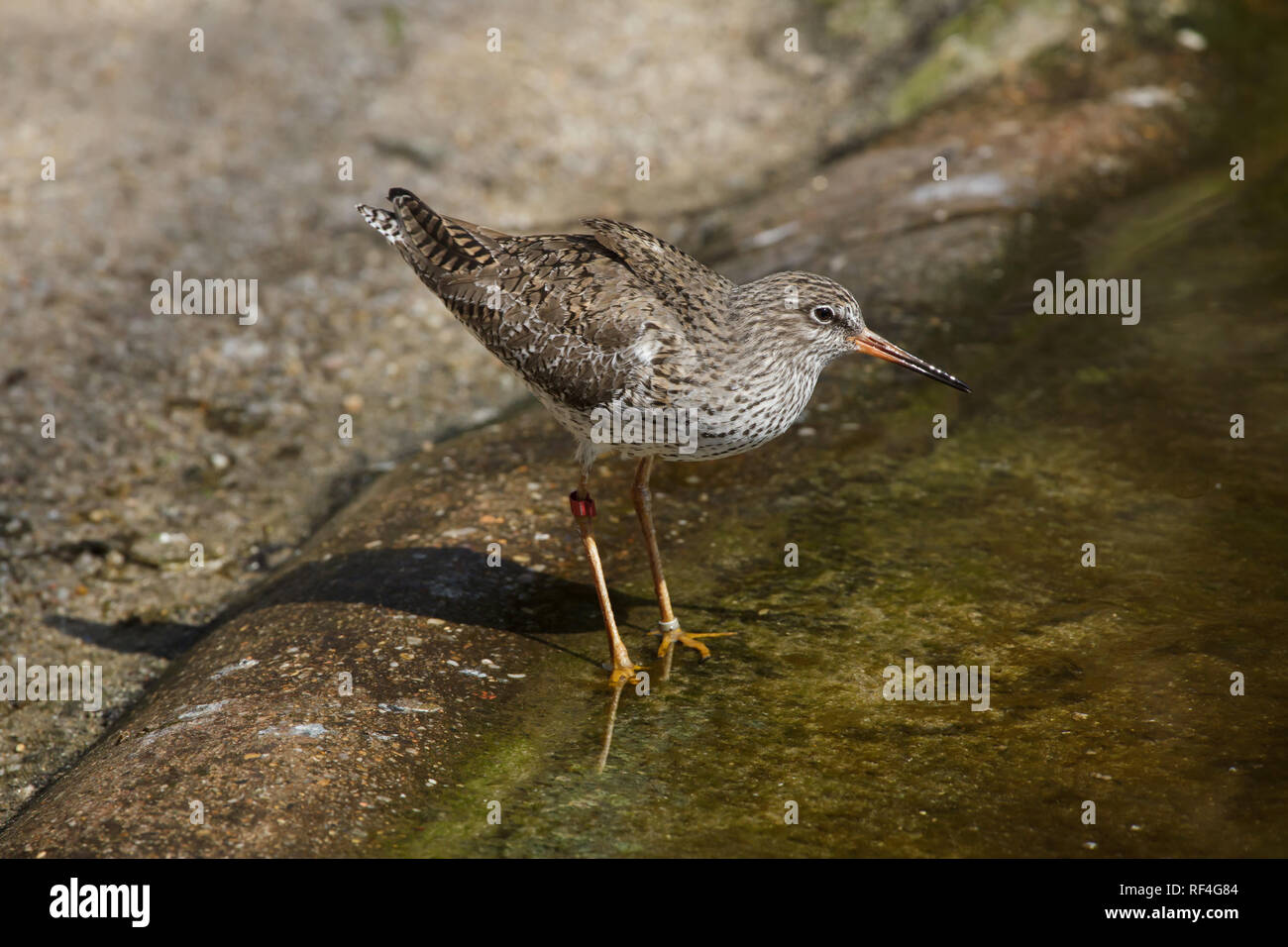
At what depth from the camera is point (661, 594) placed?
5.97m

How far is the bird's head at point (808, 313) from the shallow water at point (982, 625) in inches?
43.1

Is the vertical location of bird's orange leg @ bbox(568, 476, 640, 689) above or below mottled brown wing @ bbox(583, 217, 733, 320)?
below

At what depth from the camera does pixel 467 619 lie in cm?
608

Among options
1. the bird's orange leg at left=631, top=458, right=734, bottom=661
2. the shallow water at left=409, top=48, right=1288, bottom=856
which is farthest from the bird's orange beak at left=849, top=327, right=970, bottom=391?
the bird's orange leg at left=631, top=458, right=734, bottom=661

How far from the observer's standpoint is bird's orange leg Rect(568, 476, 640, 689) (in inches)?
222

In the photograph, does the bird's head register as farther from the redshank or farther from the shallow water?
the shallow water

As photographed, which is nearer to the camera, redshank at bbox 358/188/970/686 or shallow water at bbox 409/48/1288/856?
shallow water at bbox 409/48/1288/856

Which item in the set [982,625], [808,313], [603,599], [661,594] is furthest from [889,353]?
[603,599]

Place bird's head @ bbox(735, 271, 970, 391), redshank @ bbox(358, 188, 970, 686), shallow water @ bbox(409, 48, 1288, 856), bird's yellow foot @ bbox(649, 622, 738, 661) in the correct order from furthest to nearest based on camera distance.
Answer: bird's yellow foot @ bbox(649, 622, 738, 661)
bird's head @ bbox(735, 271, 970, 391)
redshank @ bbox(358, 188, 970, 686)
shallow water @ bbox(409, 48, 1288, 856)

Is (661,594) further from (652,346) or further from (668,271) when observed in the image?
(668,271)

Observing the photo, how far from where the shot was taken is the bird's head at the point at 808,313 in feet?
18.8

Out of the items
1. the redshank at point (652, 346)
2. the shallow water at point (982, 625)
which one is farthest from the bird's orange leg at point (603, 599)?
the shallow water at point (982, 625)

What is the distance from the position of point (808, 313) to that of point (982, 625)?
1.65 meters

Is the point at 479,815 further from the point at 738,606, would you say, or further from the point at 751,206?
the point at 751,206
